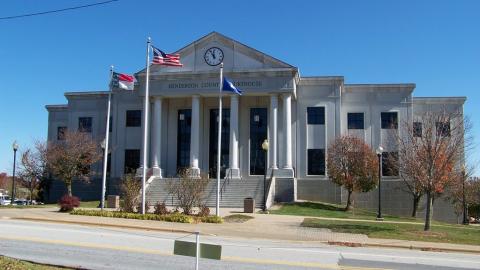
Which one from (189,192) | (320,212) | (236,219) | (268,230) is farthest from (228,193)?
(268,230)

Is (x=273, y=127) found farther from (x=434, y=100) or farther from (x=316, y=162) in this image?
(x=434, y=100)

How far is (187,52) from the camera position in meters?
44.5

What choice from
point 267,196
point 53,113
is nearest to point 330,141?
point 267,196

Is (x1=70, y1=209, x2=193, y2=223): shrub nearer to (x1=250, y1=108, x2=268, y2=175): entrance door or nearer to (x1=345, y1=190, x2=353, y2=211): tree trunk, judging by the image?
(x1=345, y1=190, x2=353, y2=211): tree trunk

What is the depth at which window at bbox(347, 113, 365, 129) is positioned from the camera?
45784 mm

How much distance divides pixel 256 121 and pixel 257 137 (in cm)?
141

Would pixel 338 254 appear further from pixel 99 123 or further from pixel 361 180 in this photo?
pixel 99 123

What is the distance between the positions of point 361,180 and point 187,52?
60.3ft

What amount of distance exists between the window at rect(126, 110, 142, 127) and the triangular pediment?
17.6ft

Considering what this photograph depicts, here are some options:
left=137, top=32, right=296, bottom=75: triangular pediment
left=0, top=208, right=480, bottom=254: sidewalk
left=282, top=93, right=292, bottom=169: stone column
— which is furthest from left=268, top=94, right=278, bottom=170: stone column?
left=0, top=208, right=480, bottom=254: sidewalk

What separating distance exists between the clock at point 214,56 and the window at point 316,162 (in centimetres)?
1110

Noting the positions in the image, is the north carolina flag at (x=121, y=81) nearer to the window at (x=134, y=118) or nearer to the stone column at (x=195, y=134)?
the stone column at (x=195, y=134)

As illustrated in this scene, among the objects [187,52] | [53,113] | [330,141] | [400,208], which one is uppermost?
[187,52]

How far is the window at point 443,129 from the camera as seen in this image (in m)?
23.6
